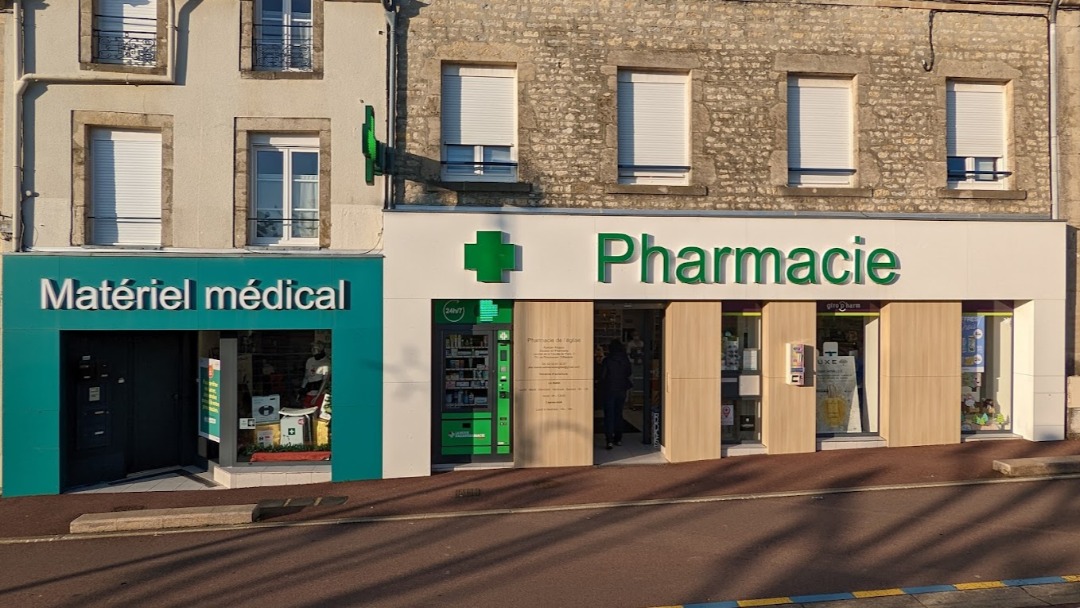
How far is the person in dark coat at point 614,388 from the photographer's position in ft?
34.6

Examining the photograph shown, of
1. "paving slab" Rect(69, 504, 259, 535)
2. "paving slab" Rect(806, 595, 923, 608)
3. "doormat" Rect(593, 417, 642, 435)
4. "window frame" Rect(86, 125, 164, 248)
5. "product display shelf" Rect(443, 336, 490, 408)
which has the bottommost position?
"paving slab" Rect(69, 504, 259, 535)

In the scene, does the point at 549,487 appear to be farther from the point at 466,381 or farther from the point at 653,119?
the point at 653,119

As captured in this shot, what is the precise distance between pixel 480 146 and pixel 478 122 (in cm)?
34

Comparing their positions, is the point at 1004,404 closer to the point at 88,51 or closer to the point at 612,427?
the point at 612,427

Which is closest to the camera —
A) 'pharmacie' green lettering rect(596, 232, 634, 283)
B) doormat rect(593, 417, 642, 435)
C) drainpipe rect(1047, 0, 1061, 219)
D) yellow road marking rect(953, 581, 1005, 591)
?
yellow road marking rect(953, 581, 1005, 591)

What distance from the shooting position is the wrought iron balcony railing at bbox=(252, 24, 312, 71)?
9.44 metres

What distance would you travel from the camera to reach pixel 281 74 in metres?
9.32

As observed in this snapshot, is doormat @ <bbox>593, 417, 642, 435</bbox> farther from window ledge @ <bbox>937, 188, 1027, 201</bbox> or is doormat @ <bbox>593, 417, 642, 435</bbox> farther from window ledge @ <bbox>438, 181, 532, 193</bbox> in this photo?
window ledge @ <bbox>937, 188, 1027, 201</bbox>

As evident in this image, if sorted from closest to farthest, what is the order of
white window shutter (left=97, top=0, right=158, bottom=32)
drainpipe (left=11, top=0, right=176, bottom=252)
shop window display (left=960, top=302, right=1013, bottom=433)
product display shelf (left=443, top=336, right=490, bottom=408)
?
drainpipe (left=11, top=0, right=176, bottom=252) < white window shutter (left=97, top=0, right=158, bottom=32) < product display shelf (left=443, top=336, right=490, bottom=408) < shop window display (left=960, top=302, right=1013, bottom=433)

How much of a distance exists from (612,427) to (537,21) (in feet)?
19.9

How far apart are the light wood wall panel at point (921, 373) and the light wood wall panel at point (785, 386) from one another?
1189mm

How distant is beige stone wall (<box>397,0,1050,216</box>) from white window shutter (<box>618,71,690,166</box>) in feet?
0.70

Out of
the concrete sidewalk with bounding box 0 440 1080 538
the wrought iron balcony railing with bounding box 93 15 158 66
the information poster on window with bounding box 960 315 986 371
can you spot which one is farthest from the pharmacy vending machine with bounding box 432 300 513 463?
the information poster on window with bounding box 960 315 986 371

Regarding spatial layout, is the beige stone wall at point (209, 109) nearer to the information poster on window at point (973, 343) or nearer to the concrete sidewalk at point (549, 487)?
the concrete sidewalk at point (549, 487)
